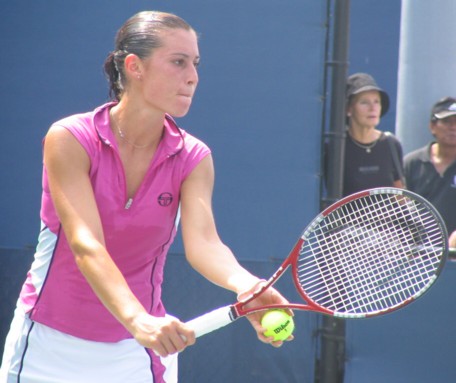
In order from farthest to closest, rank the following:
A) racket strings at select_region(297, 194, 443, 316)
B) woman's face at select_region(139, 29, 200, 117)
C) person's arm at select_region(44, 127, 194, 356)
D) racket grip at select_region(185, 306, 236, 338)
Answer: racket strings at select_region(297, 194, 443, 316) < woman's face at select_region(139, 29, 200, 117) < racket grip at select_region(185, 306, 236, 338) < person's arm at select_region(44, 127, 194, 356)

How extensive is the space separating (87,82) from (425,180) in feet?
5.77

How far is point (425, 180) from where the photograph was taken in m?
4.90

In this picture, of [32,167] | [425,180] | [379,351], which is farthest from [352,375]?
[32,167]

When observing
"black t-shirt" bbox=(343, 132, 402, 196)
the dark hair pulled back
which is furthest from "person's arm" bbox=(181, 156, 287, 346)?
"black t-shirt" bbox=(343, 132, 402, 196)

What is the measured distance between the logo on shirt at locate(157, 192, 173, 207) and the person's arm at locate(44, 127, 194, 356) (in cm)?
23

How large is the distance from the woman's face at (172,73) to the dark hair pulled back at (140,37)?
0.02 m

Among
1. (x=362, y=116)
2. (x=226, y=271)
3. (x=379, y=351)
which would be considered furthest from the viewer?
(x=362, y=116)

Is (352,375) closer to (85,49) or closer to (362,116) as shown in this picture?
(362,116)

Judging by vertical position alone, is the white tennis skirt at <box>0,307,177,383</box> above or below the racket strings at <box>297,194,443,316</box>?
below

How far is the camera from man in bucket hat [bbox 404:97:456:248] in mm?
4820

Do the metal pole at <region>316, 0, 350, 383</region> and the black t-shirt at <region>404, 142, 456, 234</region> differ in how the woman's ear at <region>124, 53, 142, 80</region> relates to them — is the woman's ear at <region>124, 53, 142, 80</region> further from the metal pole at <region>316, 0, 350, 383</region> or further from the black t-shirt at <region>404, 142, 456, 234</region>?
the black t-shirt at <region>404, 142, 456, 234</region>

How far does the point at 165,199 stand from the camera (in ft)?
9.35

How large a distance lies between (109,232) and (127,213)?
8 centimetres

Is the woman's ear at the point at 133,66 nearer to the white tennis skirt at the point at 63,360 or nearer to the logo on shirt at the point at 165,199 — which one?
the logo on shirt at the point at 165,199
